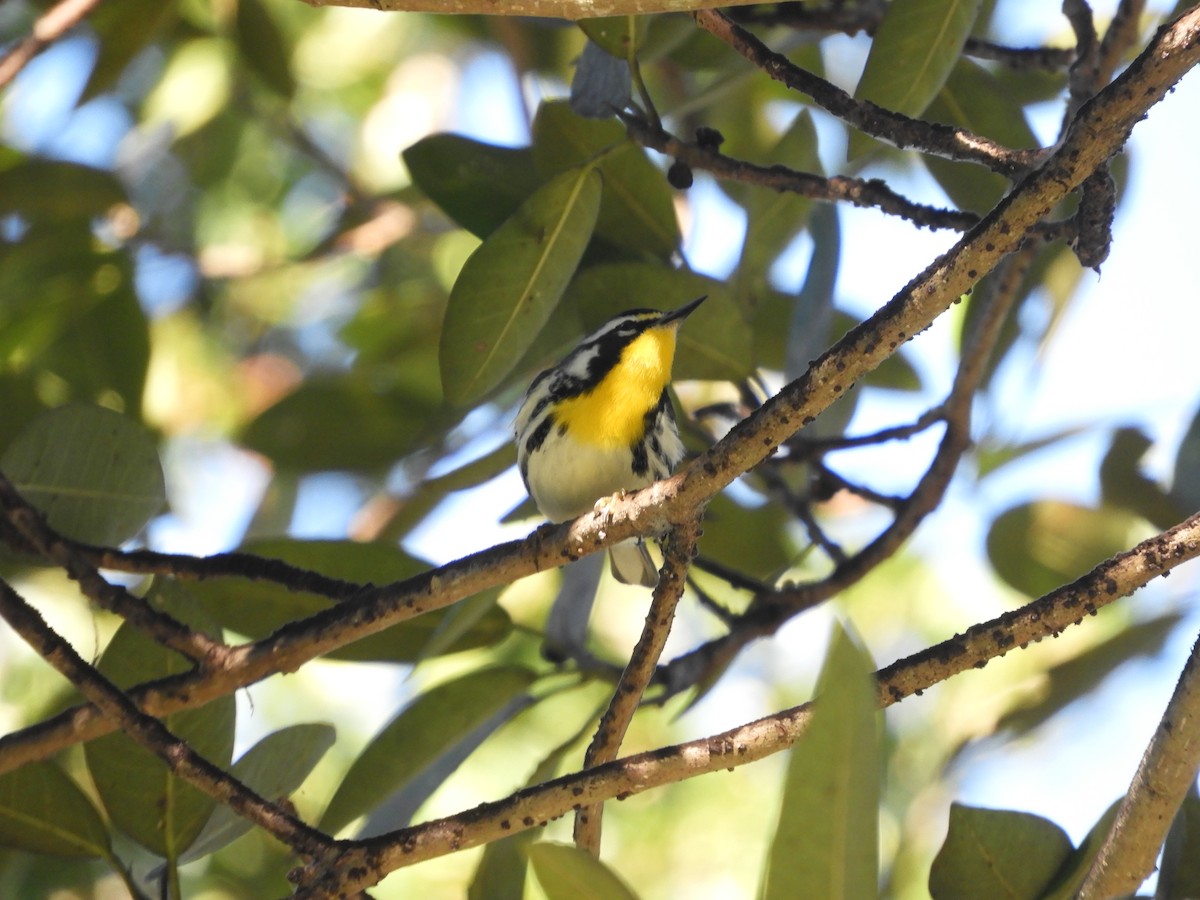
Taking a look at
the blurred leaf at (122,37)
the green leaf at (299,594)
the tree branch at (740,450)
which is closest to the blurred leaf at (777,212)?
the green leaf at (299,594)

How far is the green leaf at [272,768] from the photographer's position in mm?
1970

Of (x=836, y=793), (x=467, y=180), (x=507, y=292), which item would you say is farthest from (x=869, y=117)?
(x=836, y=793)

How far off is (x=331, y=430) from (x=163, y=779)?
1360 mm

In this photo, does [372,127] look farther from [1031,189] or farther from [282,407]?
[1031,189]

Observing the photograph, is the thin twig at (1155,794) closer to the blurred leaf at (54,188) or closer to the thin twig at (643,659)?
the thin twig at (643,659)

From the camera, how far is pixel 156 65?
4301mm

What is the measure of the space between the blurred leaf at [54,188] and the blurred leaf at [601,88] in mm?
1551

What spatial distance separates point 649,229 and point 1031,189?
50.6 inches

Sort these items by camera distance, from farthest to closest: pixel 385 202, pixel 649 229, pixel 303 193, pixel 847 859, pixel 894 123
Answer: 1. pixel 303 193
2. pixel 385 202
3. pixel 649 229
4. pixel 894 123
5. pixel 847 859

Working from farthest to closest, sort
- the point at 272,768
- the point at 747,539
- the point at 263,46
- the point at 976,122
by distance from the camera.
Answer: the point at 263,46
the point at 747,539
the point at 976,122
the point at 272,768

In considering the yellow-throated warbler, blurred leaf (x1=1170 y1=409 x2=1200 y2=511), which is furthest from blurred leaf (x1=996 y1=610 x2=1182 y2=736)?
the yellow-throated warbler

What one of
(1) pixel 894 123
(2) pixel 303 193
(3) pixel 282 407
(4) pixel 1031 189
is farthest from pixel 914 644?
(4) pixel 1031 189

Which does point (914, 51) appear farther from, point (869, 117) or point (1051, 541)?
point (1051, 541)

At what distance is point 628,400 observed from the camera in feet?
8.75
